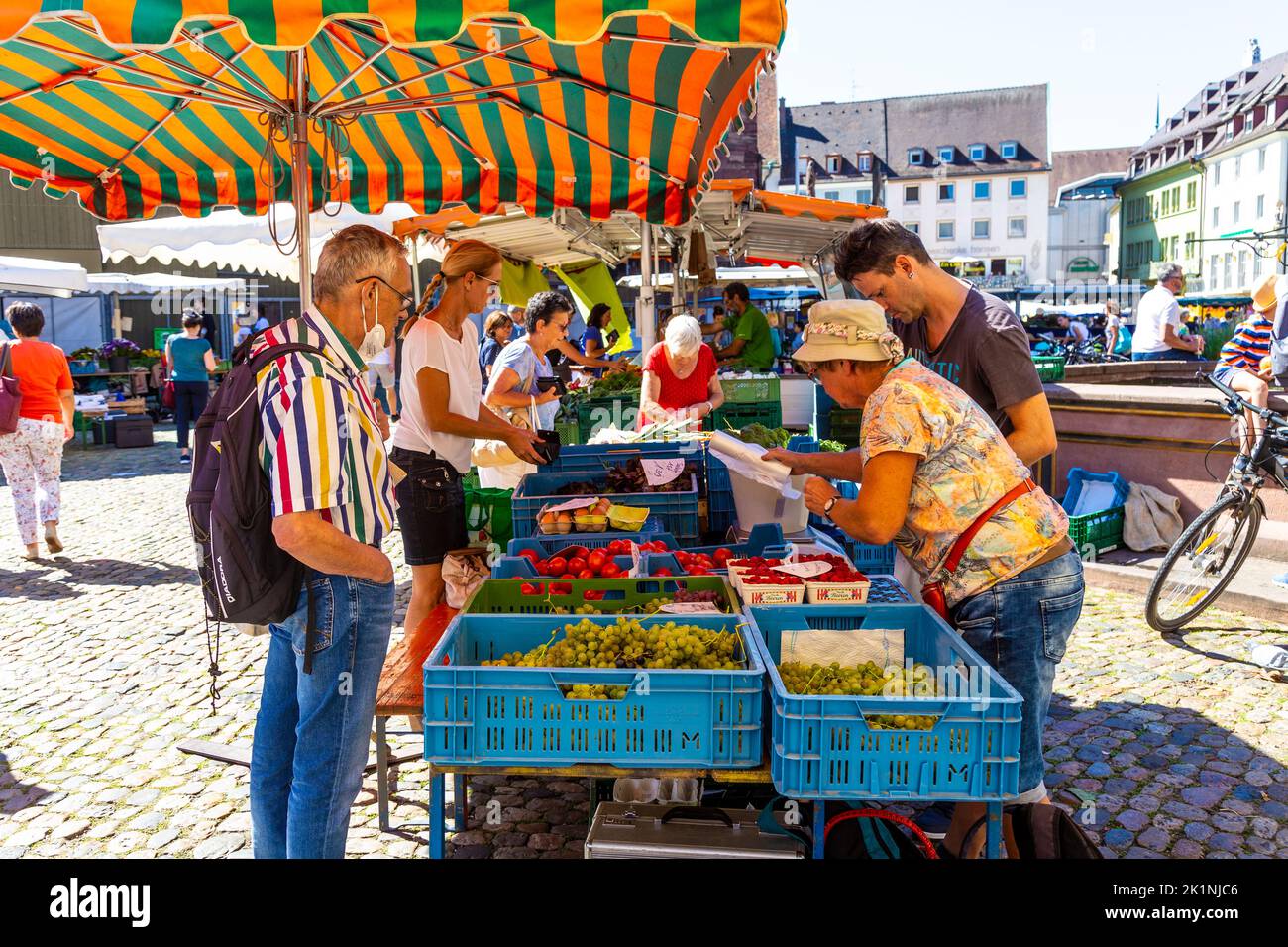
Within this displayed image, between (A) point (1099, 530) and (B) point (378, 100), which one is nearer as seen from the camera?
(B) point (378, 100)

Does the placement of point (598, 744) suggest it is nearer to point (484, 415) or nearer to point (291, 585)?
point (291, 585)

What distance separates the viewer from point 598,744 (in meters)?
2.73

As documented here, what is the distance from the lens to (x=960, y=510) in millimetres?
2986

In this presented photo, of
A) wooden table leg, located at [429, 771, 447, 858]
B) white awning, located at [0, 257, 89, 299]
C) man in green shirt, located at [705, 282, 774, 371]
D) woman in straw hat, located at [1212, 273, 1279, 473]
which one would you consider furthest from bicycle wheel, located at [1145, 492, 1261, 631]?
white awning, located at [0, 257, 89, 299]

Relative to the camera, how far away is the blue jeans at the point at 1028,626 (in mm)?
3018

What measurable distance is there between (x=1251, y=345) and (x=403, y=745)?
629cm

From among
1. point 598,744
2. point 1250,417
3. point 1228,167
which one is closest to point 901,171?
point 1228,167

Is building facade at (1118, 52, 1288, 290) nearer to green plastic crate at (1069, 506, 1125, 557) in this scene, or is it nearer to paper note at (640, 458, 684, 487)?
green plastic crate at (1069, 506, 1125, 557)

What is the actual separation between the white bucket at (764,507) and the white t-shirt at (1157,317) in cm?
660

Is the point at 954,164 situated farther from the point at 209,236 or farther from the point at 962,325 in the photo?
the point at 962,325

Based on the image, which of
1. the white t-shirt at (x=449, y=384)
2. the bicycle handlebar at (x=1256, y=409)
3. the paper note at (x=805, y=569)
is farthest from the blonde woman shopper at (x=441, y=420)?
the bicycle handlebar at (x=1256, y=409)

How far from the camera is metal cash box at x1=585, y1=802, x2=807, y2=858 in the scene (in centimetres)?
307

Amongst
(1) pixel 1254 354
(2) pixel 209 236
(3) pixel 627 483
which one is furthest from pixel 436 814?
(2) pixel 209 236

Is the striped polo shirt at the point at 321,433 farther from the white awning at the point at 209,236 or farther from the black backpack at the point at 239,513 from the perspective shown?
the white awning at the point at 209,236
